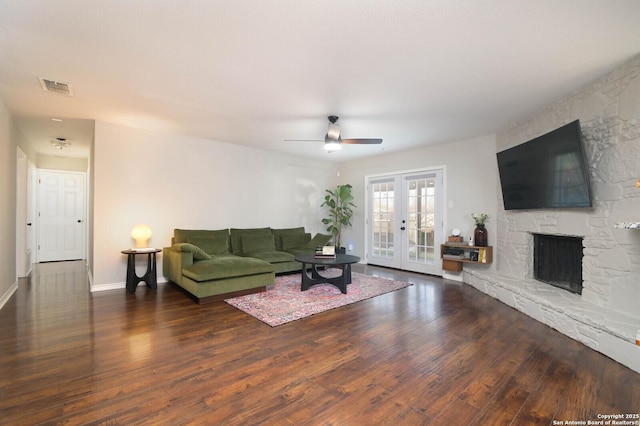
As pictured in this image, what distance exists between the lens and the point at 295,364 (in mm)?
2305

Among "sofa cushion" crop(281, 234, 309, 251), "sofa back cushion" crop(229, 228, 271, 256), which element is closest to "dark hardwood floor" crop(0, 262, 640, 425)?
"sofa back cushion" crop(229, 228, 271, 256)

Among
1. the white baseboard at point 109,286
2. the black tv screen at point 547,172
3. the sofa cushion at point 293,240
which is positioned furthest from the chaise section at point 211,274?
the black tv screen at point 547,172

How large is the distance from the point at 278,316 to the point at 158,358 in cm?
127

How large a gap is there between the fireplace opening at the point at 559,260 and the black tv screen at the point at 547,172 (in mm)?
499

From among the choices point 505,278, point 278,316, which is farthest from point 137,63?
point 505,278

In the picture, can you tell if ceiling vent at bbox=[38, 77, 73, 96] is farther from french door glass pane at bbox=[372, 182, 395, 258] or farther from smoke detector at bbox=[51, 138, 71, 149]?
french door glass pane at bbox=[372, 182, 395, 258]

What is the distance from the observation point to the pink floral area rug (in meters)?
3.43

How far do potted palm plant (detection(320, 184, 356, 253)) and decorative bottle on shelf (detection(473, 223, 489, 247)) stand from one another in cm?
287

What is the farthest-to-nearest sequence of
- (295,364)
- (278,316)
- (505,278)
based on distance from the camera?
(505,278), (278,316), (295,364)

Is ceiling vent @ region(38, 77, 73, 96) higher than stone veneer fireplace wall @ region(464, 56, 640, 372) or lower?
higher

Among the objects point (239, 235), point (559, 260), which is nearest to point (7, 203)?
point (239, 235)

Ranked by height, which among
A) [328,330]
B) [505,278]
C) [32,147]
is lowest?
[328,330]

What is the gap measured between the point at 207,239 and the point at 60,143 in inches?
140

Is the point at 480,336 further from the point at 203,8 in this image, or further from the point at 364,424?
the point at 203,8
